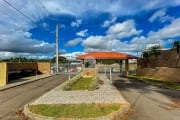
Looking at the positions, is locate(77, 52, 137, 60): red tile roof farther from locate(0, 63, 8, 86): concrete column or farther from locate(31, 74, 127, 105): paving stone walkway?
locate(31, 74, 127, 105): paving stone walkway

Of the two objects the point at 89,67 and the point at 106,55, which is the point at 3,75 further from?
the point at 106,55

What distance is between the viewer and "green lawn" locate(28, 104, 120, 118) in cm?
859

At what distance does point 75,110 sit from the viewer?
368 inches

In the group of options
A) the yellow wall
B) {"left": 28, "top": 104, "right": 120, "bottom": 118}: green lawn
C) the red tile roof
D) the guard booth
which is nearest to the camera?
{"left": 28, "top": 104, "right": 120, "bottom": 118}: green lawn

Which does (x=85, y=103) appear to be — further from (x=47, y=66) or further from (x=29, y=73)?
(x=47, y=66)

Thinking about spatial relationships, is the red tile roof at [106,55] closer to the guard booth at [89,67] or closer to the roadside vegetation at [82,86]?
the guard booth at [89,67]

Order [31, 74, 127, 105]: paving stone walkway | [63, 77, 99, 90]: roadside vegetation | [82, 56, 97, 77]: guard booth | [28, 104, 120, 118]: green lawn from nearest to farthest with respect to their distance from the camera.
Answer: [28, 104, 120, 118]: green lawn, [31, 74, 127, 105]: paving stone walkway, [63, 77, 99, 90]: roadside vegetation, [82, 56, 97, 77]: guard booth

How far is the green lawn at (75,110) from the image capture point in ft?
28.2

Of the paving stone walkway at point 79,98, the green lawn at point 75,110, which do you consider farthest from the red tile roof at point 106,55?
the green lawn at point 75,110

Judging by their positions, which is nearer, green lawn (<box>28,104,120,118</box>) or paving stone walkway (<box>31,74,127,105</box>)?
green lawn (<box>28,104,120,118</box>)

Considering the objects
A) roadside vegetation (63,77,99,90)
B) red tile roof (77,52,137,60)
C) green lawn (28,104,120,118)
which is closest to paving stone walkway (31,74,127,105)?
green lawn (28,104,120,118)

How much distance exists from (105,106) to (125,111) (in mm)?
1021

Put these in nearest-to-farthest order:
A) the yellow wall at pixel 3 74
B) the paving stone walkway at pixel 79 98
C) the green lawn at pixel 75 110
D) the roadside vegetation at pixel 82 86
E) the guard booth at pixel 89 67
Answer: the green lawn at pixel 75 110
the paving stone walkway at pixel 79 98
the roadside vegetation at pixel 82 86
the yellow wall at pixel 3 74
the guard booth at pixel 89 67

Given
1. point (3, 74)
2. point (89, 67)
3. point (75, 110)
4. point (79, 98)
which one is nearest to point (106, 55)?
point (89, 67)
